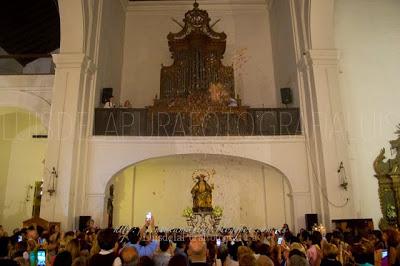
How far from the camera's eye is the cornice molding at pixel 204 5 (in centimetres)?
1725

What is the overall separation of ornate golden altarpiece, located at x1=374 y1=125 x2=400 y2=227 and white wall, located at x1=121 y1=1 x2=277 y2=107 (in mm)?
5350

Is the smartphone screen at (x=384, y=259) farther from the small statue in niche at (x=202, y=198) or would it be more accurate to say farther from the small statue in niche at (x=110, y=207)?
the small statue in niche at (x=110, y=207)

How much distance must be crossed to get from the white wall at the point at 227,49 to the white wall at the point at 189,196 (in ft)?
10.1

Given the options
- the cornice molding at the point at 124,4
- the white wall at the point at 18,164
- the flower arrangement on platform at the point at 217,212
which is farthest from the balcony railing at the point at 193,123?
the cornice molding at the point at 124,4

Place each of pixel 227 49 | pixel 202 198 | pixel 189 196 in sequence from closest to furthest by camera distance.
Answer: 1. pixel 202 198
2. pixel 189 196
3. pixel 227 49

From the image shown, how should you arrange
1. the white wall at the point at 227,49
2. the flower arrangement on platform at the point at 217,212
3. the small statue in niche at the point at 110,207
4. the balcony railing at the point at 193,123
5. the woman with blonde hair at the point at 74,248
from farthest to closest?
the white wall at the point at 227,49
the flower arrangement on platform at the point at 217,212
the small statue in niche at the point at 110,207
the balcony railing at the point at 193,123
the woman with blonde hair at the point at 74,248

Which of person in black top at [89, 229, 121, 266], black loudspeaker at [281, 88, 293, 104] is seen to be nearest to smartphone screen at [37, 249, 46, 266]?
person in black top at [89, 229, 121, 266]

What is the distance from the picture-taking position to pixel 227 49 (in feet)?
55.7

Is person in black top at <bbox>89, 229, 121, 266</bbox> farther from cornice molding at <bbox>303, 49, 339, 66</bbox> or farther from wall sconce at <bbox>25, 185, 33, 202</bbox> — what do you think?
wall sconce at <bbox>25, 185, 33, 202</bbox>

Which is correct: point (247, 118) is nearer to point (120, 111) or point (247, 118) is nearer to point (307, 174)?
point (307, 174)

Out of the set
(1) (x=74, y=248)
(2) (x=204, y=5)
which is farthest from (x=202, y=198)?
(2) (x=204, y=5)

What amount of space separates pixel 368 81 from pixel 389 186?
3.69 metres

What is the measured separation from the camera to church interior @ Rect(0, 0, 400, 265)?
11.6 metres

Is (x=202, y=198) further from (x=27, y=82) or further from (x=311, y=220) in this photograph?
(x=27, y=82)
